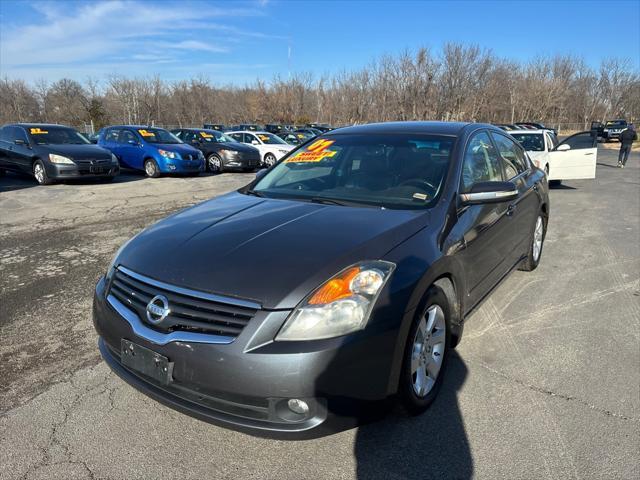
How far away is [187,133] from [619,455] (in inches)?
721

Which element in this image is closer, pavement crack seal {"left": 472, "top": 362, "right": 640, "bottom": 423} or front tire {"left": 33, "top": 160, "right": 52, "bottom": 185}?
pavement crack seal {"left": 472, "top": 362, "right": 640, "bottom": 423}

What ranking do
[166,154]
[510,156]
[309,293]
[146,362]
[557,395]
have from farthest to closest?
[166,154]
[510,156]
[557,395]
[146,362]
[309,293]

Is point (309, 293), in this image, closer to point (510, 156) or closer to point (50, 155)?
point (510, 156)

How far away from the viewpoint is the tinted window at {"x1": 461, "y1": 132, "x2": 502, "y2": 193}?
345cm

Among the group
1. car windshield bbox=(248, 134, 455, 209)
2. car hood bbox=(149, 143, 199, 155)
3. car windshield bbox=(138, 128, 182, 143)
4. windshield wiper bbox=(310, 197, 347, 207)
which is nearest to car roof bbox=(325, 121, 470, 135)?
car windshield bbox=(248, 134, 455, 209)

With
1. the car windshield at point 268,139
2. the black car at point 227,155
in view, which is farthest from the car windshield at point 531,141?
the car windshield at point 268,139

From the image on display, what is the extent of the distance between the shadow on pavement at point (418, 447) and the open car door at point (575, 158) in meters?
10.3

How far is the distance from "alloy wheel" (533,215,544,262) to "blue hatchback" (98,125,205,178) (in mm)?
11468

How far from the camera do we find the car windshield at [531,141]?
1188 cm

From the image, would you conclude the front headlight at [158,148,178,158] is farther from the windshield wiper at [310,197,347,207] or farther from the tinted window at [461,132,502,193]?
the windshield wiper at [310,197,347,207]

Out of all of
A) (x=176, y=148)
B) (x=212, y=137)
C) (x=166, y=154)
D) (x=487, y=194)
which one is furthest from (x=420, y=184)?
(x=212, y=137)

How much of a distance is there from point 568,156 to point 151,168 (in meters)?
12.0

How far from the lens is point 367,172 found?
11.7ft

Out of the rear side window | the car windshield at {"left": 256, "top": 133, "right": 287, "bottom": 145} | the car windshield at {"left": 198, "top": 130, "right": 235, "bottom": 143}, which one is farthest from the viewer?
the car windshield at {"left": 256, "top": 133, "right": 287, "bottom": 145}
